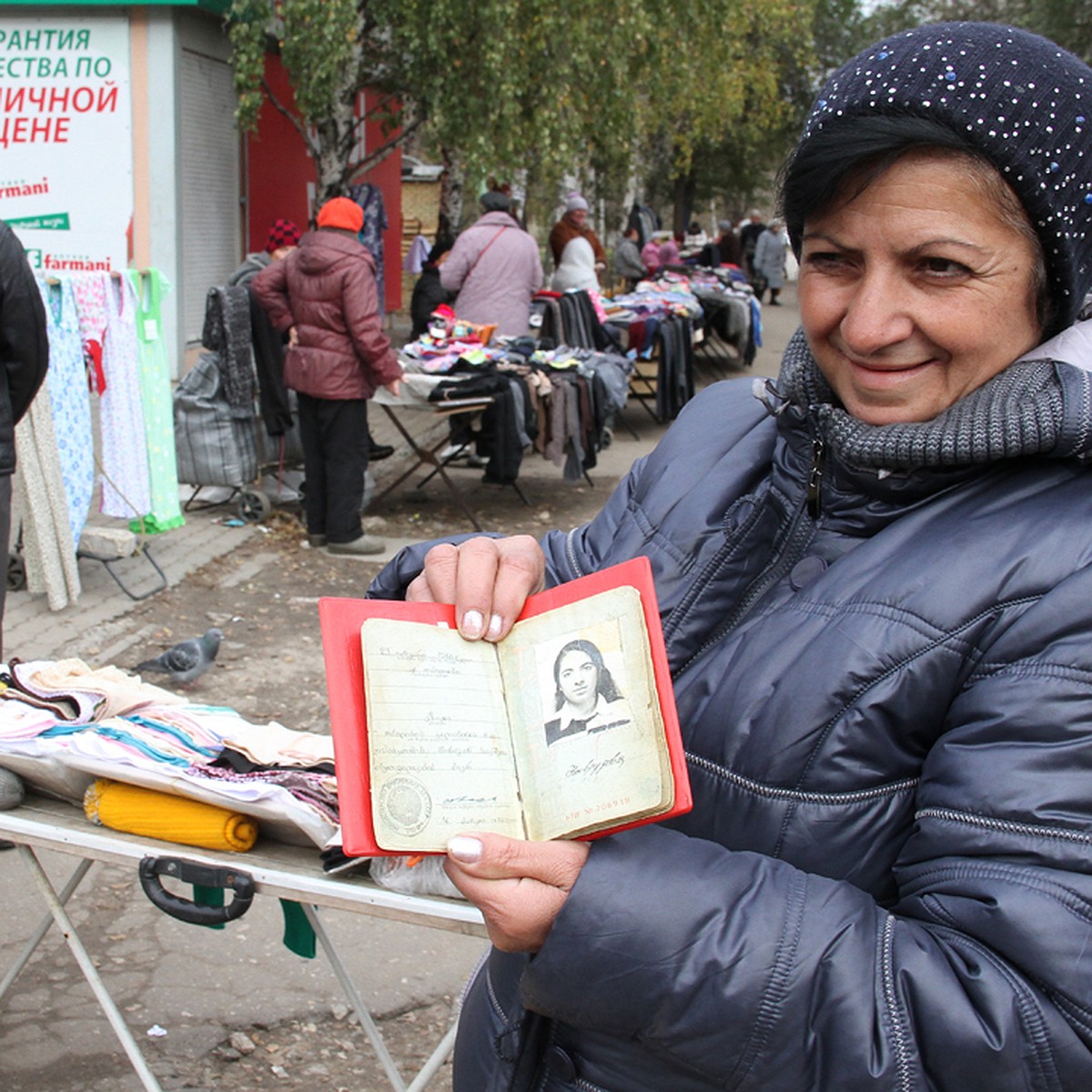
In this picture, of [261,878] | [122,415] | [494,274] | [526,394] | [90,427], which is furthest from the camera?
[494,274]

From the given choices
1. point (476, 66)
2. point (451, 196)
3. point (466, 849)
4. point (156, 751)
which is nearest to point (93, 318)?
point (156, 751)

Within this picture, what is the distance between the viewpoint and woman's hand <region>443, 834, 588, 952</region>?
1.11 metres

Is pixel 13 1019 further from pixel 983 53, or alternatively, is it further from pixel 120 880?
pixel 983 53

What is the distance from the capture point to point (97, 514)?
7871mm

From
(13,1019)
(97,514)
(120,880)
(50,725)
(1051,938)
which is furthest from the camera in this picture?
(97,514)

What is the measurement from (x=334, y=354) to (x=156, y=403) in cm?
132

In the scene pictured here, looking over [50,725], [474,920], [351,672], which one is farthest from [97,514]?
[351,672]

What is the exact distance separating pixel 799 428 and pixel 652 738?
39cm

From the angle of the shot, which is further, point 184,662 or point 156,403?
point 156,403

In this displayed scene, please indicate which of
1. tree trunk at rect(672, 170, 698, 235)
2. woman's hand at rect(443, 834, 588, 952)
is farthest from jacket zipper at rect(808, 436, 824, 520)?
tree trunk at rect(672, 170, 698, 235)

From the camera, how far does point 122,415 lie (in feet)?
20.8

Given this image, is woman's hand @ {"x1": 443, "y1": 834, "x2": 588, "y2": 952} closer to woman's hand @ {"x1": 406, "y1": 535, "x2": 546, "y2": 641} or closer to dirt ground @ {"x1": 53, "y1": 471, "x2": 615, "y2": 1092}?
woman's hand @ {"x1": 406, "y1": 535, "x2": 546, "y2": 641}

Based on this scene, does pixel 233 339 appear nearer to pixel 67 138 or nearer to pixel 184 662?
pixel 184 662

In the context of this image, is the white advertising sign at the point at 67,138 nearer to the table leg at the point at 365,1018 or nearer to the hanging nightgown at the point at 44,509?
the hanging nightgown at the point at 44,509
